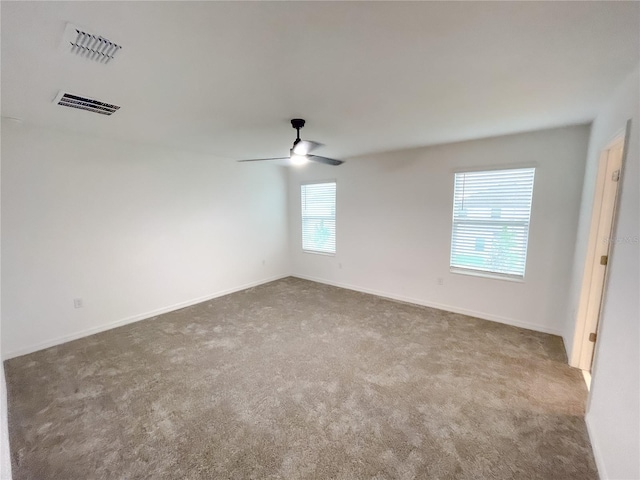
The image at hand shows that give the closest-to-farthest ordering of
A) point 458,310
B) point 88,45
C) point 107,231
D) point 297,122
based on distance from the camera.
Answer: point 88,45 < point 297,122 < point 107,231 < point 458,310

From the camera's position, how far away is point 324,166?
518cm

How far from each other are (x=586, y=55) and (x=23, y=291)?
5230mm

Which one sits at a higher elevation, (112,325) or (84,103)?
(84,103)

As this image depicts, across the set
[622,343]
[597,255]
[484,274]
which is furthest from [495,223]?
[622,343]

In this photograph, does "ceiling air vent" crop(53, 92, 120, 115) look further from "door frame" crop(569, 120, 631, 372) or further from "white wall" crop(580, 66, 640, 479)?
"door frame" crop(569, 120, 631, 372)

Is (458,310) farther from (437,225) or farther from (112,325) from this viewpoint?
(112,325)

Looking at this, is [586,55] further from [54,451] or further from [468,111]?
[54,451]

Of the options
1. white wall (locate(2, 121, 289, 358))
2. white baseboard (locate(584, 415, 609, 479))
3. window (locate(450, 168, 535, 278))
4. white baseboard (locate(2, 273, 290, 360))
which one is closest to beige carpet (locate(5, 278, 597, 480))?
white baseboard (locate(584, 415, 609, 479))


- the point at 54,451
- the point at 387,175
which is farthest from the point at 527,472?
the point at 387,175

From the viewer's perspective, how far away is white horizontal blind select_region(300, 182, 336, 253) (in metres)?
5.30

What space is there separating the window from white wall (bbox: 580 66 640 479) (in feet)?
4.69

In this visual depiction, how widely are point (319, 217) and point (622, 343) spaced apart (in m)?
4.47

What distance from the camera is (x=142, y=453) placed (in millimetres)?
1742

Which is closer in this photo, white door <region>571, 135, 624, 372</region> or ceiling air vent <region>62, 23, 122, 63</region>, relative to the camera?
ceiling air vent <region>62, 23, 122, 63</region>
